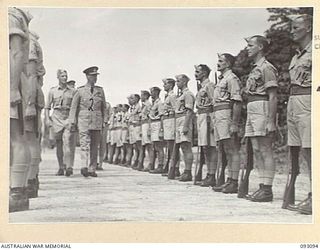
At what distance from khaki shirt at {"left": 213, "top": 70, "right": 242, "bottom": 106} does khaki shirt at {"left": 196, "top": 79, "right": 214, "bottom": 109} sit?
0.06 feet

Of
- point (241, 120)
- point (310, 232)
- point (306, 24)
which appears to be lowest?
point (310, 232)

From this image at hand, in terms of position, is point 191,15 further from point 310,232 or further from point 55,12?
point 310,232

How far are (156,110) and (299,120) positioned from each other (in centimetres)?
62

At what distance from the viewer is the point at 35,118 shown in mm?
3207

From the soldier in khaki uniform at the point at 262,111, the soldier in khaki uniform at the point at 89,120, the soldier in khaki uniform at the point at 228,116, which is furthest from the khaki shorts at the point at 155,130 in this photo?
the soldier in khaki uniform at the point at 262,111

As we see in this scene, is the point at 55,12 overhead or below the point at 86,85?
overhead

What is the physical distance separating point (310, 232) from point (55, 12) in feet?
3.68

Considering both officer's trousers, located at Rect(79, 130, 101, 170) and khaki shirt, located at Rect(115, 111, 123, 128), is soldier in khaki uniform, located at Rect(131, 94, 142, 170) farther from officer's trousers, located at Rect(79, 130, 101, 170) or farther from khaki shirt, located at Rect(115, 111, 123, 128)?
officer's trousers, located at Rect(79, 130, 101, 170)

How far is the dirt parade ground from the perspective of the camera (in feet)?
10.4

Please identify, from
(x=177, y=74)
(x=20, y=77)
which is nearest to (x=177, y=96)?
(x=177, y=74)

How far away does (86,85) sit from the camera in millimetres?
3229

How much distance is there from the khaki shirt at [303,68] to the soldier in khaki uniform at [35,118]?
840 millimetres

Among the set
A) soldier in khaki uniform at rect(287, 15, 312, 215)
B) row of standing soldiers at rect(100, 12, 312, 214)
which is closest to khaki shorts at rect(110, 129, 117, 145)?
row of standing soldiers at rect(100, 12, 312, 214)

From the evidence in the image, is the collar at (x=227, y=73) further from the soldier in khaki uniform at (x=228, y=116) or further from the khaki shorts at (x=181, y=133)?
the khaki shorts at (x=181, y=133)
